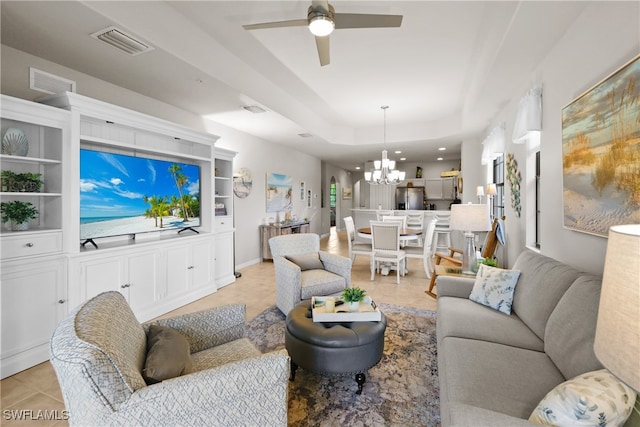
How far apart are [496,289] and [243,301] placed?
2.86 metres

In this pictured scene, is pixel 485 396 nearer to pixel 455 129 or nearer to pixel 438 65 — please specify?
pixel 438 65

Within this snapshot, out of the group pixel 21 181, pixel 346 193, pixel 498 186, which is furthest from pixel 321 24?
pixel 346 193

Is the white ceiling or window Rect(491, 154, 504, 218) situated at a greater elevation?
the white ceiling

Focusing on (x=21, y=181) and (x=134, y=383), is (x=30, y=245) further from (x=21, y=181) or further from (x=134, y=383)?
(x=134, y=383)

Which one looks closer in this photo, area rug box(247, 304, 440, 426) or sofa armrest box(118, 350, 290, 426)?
sofa armrest box(118, 350, 290, 426)

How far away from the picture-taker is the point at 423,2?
8.00ft

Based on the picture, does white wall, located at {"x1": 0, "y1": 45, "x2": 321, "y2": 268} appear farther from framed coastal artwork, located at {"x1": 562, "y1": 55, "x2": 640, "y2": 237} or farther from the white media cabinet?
framed coastal artwork, located at {"x1": 562, "y1": 55, "x2": 640, "y2": 237}

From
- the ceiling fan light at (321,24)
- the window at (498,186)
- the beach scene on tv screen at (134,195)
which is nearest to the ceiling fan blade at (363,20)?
the ceiling fan light at (321,24)

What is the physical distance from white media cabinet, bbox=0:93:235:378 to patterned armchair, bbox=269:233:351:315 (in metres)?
1.30

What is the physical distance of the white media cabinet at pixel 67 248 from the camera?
2.26 meters

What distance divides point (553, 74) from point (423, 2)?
127 centimetres

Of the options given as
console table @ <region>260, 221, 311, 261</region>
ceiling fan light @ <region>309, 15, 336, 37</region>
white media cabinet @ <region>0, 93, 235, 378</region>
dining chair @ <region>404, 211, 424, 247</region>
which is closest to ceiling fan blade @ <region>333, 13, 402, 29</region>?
ceiling fan light @ <region>309, 15, 336, 37</region>

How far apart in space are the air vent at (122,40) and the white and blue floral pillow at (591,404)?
3.37m

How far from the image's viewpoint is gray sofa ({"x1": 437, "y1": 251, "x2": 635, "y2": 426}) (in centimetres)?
123
